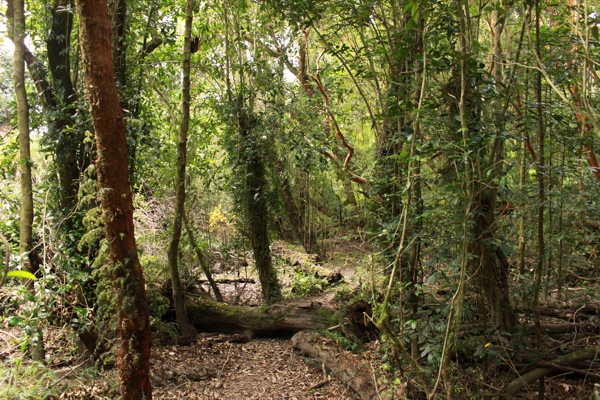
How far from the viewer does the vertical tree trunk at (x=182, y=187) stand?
4.92 m

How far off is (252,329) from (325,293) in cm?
141

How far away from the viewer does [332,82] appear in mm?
6277

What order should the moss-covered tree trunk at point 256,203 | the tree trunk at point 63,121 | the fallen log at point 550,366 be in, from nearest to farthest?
the fallen log at point 550,366 < the tree trunk at point 63,121 < the moss-covered tree trunk at point 256,203

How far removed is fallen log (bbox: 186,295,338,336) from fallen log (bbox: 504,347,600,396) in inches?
98.9

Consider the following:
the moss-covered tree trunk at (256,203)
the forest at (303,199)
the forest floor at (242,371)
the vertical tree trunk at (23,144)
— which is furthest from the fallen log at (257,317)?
the vertical tree trunk at (23,144)

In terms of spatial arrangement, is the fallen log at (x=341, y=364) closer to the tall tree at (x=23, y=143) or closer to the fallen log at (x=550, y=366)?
the fallen log at (x=550, y=366)

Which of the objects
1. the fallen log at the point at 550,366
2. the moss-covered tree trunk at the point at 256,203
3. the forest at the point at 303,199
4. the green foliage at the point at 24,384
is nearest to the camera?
the green foliage at the point at 24,384

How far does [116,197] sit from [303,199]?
503 cm

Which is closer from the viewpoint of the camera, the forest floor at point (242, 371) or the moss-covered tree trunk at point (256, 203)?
the forest floor at point (242, 371)

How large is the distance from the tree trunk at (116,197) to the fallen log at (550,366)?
2957mm

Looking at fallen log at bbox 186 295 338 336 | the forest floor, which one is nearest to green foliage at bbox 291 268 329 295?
the forest floor

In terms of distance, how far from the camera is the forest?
3059mm

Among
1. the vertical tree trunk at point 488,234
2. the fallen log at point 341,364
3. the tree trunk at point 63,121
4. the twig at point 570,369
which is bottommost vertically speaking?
the fallen log at point 341,364

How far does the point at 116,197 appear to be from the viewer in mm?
2980
